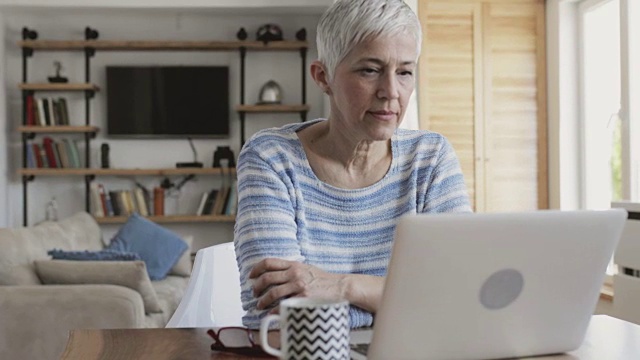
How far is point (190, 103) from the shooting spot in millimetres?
6824

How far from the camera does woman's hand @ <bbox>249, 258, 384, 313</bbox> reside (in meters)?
1.30

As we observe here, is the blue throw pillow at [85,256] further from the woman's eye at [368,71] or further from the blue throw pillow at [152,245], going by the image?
the woman's eye at [368,71]

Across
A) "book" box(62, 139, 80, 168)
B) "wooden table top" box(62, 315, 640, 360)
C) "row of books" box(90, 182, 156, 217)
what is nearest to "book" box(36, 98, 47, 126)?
"book" box(62, 139, 80, 168)

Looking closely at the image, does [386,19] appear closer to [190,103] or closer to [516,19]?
[516,19]

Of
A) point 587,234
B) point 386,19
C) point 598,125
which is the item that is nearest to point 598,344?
point 587,234

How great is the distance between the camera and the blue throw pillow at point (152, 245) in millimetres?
5441

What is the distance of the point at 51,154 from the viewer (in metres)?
6.63

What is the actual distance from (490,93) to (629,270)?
2.37m

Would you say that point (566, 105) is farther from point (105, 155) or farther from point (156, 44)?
point (105, 155)

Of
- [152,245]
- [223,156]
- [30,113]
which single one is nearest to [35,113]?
[30,113]

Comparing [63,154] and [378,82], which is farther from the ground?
[63,154]

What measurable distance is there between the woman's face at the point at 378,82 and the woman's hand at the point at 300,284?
298 millimetres

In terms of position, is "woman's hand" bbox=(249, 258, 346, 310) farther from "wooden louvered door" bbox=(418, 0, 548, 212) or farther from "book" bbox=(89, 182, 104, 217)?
"book" bbox=(89, 182, 104, 217)

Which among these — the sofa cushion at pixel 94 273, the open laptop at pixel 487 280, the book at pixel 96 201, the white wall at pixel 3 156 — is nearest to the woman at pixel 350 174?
the open laptop at pixel 487 280
